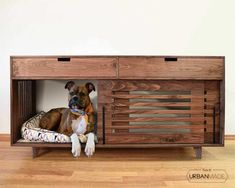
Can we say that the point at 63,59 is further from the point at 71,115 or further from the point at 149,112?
the point at 149,112

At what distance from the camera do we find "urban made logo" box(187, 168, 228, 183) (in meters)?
1.24

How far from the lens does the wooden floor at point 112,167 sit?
1.19 metres

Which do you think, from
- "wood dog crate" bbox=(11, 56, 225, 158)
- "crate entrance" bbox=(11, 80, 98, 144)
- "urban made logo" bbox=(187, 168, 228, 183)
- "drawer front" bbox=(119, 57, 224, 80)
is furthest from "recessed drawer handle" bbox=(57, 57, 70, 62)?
"urban made logo" bbox=(187, 168, 228, 183)

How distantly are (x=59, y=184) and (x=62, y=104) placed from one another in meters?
0.96

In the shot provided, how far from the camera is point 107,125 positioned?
1.54 metres

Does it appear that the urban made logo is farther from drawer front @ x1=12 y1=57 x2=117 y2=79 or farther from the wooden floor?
drawer front @ x1=12 y1=57 x2=117 y2=79

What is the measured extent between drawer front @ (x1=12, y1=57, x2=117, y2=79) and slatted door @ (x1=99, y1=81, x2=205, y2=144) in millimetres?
95

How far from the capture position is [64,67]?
1495mm

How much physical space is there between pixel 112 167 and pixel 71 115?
1.65 feet

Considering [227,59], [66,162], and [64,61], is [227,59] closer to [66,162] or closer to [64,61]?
[64,61]

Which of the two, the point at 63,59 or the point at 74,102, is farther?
the point at 74,102
